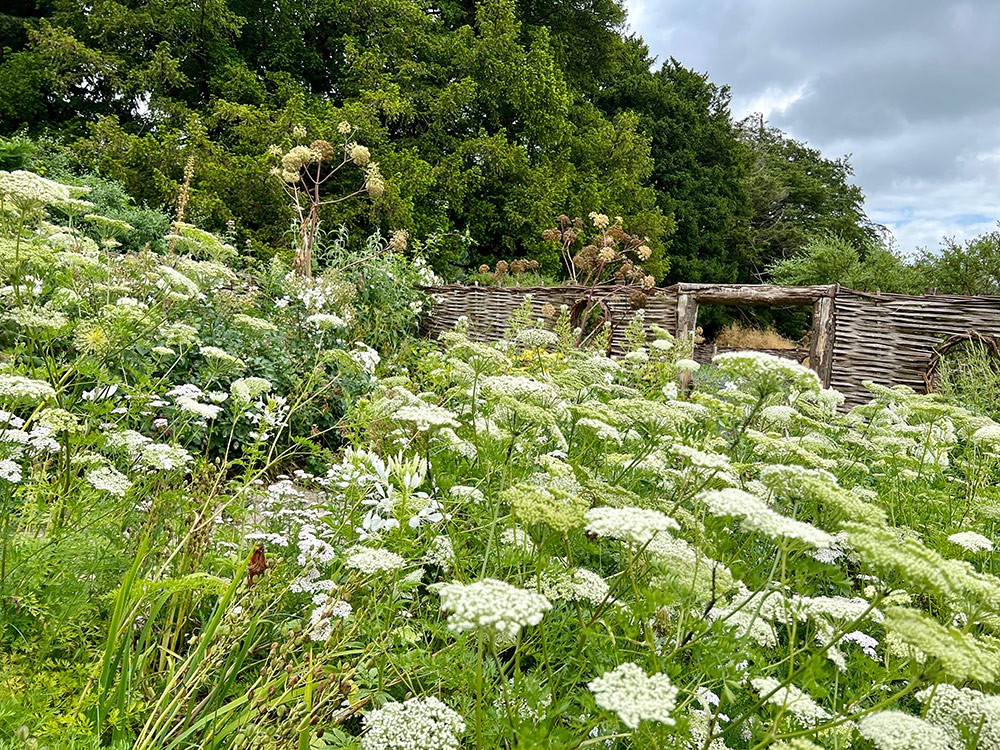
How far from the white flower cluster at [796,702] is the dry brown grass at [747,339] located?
65.9 feet

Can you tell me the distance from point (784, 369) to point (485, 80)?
17958 millimetres

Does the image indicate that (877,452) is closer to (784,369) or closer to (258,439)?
(784,369)

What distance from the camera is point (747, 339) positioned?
22.9 meters

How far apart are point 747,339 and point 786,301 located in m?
16.0

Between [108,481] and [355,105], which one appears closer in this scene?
[108,481]

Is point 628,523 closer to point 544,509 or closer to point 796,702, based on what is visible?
point 544,509

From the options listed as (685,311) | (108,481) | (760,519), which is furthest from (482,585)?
(685,311)

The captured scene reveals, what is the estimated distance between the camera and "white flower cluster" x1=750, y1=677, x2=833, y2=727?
139cm

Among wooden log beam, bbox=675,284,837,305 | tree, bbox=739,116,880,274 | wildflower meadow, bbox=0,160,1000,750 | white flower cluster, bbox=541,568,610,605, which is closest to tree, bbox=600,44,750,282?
tree, bbox=739,116,880,274

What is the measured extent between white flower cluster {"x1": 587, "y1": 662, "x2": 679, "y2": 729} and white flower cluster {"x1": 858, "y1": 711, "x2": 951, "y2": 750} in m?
0.47

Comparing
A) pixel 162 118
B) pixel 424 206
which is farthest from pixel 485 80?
pixel 162 118

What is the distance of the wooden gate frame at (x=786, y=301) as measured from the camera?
7551 millimetres

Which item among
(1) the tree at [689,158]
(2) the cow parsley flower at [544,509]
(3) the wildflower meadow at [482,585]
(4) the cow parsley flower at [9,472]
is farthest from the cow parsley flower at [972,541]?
(1) the tree at [689,158]

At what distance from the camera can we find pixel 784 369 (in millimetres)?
1986
